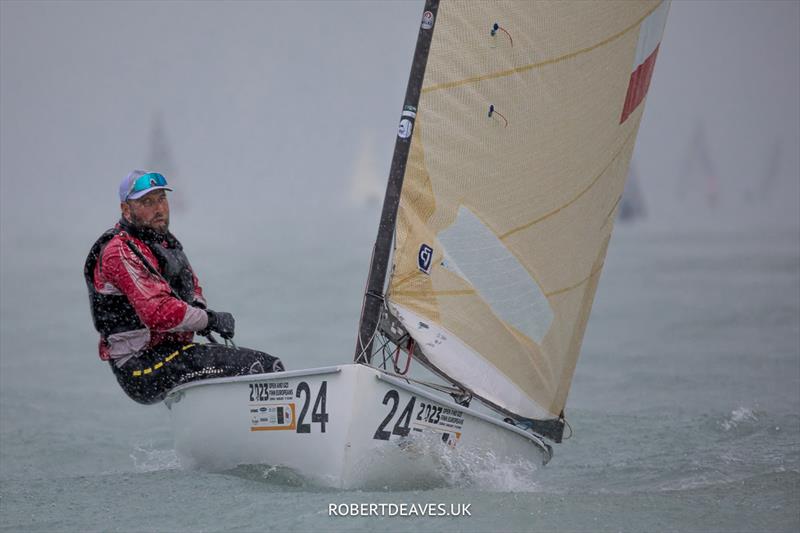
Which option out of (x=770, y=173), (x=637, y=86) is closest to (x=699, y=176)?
(x=770, y=173)

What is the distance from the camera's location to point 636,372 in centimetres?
989

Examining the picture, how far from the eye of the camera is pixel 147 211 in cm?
467

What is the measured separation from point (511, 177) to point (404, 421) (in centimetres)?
126

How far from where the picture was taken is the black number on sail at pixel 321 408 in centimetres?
416

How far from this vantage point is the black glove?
15.2ft

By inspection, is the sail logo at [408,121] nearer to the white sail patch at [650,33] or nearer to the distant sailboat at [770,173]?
the white sail patch at [650,33]

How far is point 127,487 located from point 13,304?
1135 cm

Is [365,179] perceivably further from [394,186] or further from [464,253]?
[394,186]

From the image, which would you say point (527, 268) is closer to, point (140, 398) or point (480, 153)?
point (480, 153)

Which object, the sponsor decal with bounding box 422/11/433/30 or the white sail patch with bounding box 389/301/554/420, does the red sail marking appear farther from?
the white sail patch with bounding box 389/301/554/420

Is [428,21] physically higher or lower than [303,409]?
higher

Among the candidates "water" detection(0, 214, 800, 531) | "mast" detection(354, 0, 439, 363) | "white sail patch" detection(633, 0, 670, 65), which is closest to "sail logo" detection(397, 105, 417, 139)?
"mast" detection(354, 0, 439, 363)

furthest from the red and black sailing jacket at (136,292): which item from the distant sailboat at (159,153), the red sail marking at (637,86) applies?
the distant sailboat at (159,153)

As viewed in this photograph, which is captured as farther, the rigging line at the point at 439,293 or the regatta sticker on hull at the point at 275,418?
the rigging line at the point at 439,293
